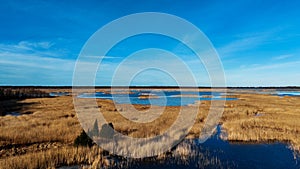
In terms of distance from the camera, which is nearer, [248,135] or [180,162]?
[180,162]

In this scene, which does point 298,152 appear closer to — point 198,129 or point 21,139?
point 198,129

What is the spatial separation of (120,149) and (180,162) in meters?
3.71

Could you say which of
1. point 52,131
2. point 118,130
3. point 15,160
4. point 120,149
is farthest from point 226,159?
point 52,131

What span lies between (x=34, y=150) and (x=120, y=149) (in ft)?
15.4

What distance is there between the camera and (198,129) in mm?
20922

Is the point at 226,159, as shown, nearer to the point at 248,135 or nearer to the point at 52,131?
the point at 248,135

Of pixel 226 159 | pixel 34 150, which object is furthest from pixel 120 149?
pixel 226 159

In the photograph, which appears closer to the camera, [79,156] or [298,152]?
[79,156]

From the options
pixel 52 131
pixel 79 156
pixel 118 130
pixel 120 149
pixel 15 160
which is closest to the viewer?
pixel 15 160

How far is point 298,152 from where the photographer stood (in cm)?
1451

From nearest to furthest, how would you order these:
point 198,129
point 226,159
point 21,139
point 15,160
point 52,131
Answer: point 15,160
point 226,159
point 21,139
point 52,131
point 198,129

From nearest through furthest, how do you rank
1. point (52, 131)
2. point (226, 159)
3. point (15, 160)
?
point (15, 160) < point (226, 159) < point (52, 131)

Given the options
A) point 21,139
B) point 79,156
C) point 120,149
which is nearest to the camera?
point 79,156

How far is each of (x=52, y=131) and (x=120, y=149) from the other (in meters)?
6.72
